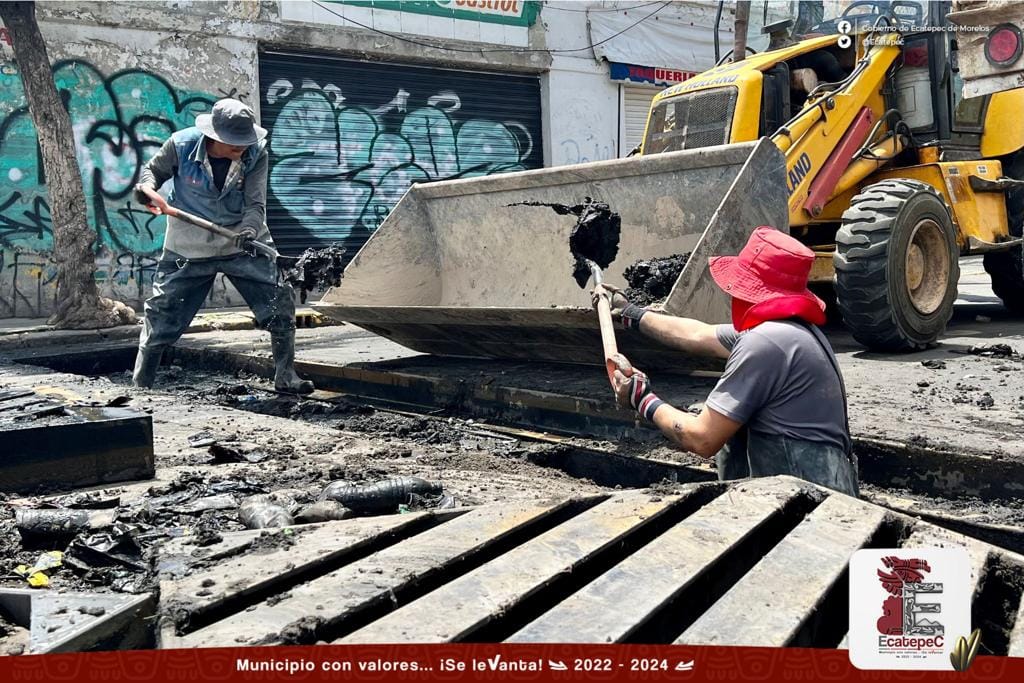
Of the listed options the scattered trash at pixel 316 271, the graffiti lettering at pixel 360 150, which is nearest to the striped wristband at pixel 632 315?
the scattered trash at pixel 316 271

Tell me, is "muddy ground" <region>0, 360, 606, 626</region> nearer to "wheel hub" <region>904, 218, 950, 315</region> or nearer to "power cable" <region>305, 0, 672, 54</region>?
"wheel hub" <region>904, 218, 950, 315</region>

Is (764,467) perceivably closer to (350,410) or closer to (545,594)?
(545,594)

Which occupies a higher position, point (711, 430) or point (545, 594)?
point (711, 430)

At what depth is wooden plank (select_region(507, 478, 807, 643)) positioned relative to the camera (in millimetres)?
1982

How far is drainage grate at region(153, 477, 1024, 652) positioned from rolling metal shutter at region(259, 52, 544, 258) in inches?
451

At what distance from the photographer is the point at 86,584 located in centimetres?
272

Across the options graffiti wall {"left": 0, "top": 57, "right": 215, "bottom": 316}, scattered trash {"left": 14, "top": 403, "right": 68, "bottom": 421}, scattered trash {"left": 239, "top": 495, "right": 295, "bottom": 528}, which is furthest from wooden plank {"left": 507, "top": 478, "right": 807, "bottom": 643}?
graffiti wall {"left": 0, "top": 57, "right": 215, "bottom": 316}

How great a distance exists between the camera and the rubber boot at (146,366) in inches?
245

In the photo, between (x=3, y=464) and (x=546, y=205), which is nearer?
(x=3, y=464)

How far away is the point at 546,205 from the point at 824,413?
138 inches

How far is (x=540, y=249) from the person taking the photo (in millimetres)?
6484

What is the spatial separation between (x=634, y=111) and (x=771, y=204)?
1263cm

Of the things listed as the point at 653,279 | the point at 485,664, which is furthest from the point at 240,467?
the point at 485,664

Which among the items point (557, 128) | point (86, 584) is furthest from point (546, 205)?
point (557, 128)
